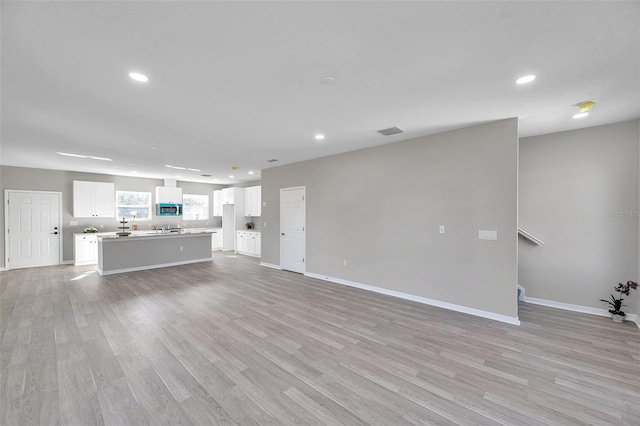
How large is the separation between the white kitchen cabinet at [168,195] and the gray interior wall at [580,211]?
9.67 meters

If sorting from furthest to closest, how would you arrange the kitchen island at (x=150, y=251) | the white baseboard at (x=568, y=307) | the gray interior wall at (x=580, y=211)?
1. the kitchen island at (x=150, y=251)
2. the white baseboard at (x=568, y=307)
3. the gray interior wall at (x=580, y=211)

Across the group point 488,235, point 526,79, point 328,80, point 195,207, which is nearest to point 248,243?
point 195,207

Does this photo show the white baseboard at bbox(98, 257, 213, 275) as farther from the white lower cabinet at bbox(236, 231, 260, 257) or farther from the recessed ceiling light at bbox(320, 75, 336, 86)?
the recessed ceiling light at bbox(320, 75, 336, 86)

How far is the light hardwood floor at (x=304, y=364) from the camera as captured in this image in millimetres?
1849

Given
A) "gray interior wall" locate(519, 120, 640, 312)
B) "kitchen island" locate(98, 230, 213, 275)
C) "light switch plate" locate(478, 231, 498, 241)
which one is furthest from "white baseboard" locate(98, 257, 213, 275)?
"gray interior wall" locate(519, 120, 640, 312)

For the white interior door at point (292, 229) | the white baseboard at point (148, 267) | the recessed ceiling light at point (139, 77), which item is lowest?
the white baseboard at point (148, 267)

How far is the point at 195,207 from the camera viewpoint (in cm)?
973

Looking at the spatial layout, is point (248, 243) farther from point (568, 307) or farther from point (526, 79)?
point (526, 79)

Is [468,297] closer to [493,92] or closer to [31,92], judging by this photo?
[493,92]

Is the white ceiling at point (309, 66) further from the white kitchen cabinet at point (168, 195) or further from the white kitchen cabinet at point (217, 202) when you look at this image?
the white kitchen cabinet at point (217, 202)

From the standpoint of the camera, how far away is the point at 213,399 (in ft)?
6.45

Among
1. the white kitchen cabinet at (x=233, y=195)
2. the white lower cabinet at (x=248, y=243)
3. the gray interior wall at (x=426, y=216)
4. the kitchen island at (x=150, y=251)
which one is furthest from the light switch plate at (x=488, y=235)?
the white kitchen cabinet at (x=233, y=195)

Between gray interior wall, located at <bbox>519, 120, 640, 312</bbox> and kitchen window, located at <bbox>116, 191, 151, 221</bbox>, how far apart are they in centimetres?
1026

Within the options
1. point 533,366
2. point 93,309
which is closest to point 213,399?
point 533,366
